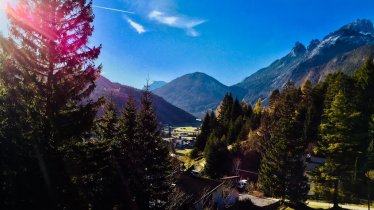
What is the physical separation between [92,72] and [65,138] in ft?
13.6

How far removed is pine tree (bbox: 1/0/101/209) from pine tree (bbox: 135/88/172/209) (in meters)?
9.79

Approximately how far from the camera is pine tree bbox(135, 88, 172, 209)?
30047 mm

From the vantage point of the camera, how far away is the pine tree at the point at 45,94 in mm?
17797

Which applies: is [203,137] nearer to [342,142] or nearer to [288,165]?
[288,165]

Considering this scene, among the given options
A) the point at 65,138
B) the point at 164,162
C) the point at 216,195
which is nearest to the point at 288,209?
the point at 216,195

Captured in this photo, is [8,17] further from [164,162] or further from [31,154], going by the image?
[164,162]

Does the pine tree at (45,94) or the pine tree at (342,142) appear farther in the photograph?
the pine tree at (342,142)

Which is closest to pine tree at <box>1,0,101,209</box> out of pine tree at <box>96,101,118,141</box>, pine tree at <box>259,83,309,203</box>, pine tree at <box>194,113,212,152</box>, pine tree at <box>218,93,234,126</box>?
pine tree at <box>96,101,118,141</box>

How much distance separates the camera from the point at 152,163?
3072cm

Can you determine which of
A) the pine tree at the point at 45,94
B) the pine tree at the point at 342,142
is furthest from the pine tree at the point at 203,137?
the pine tree at the point at 45,94

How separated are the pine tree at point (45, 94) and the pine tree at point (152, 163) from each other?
9.79m

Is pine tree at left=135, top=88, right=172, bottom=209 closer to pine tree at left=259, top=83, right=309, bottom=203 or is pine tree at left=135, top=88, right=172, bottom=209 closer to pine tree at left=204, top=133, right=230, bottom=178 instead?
pine tree at left=259, top=83, right=309, bottom=203

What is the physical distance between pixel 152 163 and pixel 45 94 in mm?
12695

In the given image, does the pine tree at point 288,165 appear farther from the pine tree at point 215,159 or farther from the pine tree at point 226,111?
the pine tree at point 226,111
